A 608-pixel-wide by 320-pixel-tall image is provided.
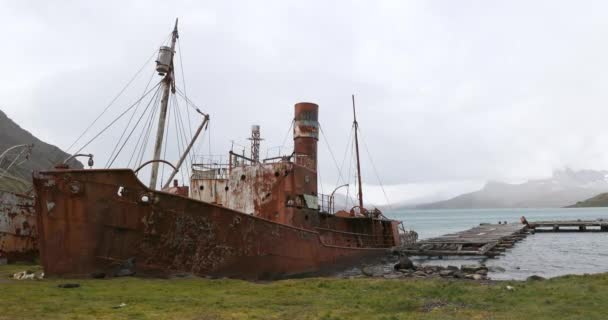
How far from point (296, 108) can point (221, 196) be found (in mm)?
6133

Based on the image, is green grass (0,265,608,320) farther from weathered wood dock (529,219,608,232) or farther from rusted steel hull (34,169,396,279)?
weathered wood dock (529,219,608,232)

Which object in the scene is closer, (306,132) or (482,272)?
(482,272)

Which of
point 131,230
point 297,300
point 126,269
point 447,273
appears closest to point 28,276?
point 126,269

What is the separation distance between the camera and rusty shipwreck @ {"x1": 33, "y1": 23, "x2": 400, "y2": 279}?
13281 millimetres

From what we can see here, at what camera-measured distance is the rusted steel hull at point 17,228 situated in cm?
1823

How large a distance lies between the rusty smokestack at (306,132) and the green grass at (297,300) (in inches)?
397

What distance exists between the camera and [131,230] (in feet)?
44.9

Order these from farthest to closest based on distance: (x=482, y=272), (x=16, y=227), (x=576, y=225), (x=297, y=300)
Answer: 1. (x=576, y=225)
2. (x=482, y=272)
3. (x=16, y=227)
4. (x=297, y=300)

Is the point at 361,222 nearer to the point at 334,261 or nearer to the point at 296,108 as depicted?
the point at 334,261

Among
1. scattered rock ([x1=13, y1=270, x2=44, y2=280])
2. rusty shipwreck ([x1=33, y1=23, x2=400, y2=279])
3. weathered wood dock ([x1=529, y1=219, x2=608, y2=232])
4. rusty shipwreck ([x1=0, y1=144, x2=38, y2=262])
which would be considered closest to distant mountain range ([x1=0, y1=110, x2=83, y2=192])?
rusty shipwreck ([x1=0, y1=144, x2=38, y2=262])

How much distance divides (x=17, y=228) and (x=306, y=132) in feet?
43.3

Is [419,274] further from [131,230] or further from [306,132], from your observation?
[131,230]

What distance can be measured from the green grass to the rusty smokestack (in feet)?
33.1

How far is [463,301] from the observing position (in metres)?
10.8
